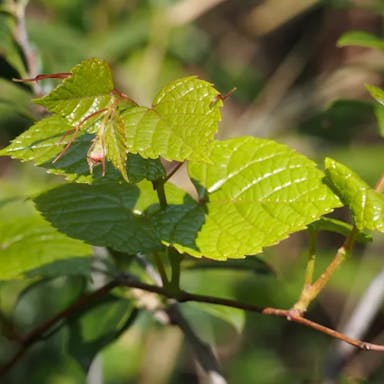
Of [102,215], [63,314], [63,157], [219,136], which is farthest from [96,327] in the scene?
[219,136]

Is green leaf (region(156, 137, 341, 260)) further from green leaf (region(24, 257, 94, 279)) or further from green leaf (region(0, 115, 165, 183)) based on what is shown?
green leaf (region(24, 257, 94, 279))

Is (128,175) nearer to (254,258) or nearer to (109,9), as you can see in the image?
(254,258)

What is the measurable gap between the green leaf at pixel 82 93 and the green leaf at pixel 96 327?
568 millimetres

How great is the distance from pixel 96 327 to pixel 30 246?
0.61ft

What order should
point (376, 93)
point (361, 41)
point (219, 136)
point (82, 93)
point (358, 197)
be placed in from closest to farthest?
point (82, 93) → point (358, 197) → point (376, 93) → point (361, 41) → point (219, 136)

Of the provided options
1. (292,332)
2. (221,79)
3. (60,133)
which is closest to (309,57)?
(221,79)

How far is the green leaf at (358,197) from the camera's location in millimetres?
846

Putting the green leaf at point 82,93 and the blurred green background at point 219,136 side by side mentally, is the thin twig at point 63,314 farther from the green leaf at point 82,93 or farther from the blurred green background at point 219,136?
the blurred green background at point 219,136

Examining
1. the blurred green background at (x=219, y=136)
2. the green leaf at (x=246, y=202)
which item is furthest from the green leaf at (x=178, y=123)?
the blurred green background at (x=219, y=136)

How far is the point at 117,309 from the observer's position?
1.28m

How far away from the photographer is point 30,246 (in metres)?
1.17

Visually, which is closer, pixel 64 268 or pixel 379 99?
pixel 379 99

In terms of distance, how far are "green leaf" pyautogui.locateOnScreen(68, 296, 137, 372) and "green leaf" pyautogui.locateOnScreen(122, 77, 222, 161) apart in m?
0.55

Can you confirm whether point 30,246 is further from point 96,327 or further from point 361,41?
point 361,41
